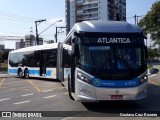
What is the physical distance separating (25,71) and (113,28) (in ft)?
74.1

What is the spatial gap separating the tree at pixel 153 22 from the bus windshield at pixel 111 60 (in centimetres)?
4117

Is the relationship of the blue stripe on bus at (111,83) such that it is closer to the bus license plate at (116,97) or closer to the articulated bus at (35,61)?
the bus license plate at (116,97)

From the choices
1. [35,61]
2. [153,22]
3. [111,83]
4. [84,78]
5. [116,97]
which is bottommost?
[35,61]

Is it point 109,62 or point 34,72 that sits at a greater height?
point 109,62

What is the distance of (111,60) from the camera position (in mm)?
12492

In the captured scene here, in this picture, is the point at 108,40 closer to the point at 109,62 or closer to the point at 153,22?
the point at 109,62

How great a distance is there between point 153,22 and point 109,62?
42.4 metres

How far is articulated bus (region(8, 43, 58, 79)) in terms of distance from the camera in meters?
27.7

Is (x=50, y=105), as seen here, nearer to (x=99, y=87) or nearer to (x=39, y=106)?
(x=39, y=106)

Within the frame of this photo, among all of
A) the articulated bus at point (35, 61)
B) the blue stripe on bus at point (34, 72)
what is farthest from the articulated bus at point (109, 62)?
the blue stripe on bus at point (34, 72)

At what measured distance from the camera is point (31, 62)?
106ft

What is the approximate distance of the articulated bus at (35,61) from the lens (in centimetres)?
2775

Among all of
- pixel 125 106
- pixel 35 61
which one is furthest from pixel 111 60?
pixel 35 61

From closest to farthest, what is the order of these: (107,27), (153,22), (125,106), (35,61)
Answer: (107,27) < (125,106) < (35,61) < (153,22)
